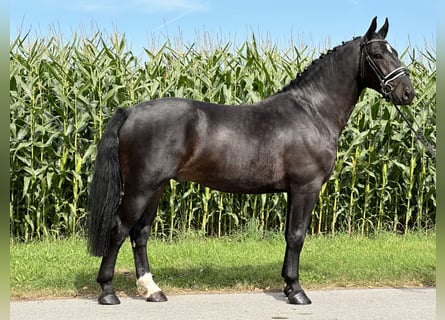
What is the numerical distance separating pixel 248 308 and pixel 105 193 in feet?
5.36

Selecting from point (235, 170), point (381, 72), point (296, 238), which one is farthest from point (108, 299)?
point (381, 72)

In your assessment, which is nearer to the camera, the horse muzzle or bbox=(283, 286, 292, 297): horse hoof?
the horse muzzle

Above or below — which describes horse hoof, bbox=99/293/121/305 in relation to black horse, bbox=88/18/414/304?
below

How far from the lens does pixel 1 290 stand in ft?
12.2

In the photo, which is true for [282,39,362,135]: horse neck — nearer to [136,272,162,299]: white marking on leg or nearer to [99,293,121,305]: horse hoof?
[136,272,162,299]: white marking on leg

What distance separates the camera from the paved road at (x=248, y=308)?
16.1 ft

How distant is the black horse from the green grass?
63cm

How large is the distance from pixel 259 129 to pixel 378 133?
434cm

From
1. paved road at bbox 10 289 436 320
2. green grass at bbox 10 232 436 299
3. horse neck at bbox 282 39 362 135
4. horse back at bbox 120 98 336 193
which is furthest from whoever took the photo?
green grass at bbox 10 232 436 299

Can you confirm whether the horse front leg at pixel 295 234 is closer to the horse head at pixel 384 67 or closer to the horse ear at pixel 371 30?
the horse head at pixel 384 67

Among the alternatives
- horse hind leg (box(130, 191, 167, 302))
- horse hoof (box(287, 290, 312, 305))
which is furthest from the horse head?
horse hind leg (box(130, 191, 167, 302))

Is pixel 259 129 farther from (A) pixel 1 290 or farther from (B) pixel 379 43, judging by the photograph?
(A) pixel 1 290

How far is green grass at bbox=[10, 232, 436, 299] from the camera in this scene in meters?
6.02

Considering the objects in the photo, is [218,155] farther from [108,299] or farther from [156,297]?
[108,299]
